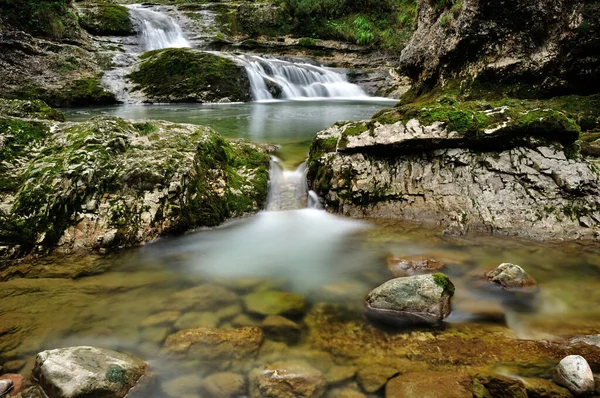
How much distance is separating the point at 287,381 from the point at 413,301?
1.20 metres

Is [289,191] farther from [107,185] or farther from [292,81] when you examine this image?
[292,81]

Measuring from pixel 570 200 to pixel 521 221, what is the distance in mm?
584

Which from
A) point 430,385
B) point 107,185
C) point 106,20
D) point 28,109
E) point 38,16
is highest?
point 106,20

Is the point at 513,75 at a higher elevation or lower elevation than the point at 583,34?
lower

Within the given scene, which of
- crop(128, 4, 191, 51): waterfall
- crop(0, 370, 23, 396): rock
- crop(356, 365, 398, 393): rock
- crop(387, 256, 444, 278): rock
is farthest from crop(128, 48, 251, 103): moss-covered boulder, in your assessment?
crop(356, 365, 398, 393): rock

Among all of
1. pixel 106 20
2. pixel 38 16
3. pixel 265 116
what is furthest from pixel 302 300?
pixel 106 20

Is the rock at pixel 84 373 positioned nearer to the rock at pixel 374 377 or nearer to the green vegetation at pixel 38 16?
the rock at pixel 374 377

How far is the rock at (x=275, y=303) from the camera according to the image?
3.10 meters

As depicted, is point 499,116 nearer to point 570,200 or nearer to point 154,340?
point 570,200

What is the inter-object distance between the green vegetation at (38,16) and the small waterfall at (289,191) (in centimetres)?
1469

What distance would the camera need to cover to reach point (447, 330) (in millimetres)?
2770

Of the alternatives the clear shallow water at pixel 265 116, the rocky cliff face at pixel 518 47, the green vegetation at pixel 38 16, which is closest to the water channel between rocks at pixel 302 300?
the clear shallow water at pixel 265 116

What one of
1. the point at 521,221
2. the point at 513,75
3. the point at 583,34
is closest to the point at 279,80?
the point at 513,75

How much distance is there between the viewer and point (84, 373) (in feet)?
6.92
